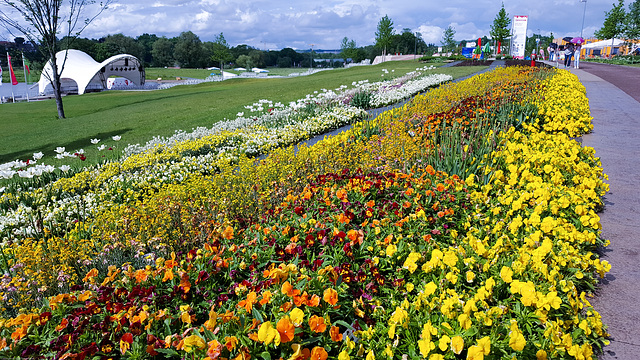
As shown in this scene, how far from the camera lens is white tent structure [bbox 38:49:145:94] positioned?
110ft

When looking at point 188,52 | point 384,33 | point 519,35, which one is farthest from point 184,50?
point 519,35

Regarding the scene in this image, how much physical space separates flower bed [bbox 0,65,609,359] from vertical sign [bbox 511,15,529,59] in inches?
1419

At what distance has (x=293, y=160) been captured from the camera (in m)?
5.25

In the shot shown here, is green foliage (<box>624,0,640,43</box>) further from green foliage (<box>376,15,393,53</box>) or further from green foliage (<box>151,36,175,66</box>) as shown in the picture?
green foliage (<box>151,36,175,66</box>)

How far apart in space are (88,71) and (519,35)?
3887 centimetres

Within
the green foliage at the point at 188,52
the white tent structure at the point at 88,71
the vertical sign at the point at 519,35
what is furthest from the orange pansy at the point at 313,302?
the green foliage at the point at 188,52

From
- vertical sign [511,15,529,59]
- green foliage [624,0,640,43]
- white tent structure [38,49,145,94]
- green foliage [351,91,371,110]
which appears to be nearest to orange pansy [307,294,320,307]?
green foliage [351,91,371,110]

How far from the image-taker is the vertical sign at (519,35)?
3456cm

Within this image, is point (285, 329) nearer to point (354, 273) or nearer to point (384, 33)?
point (354, 273)

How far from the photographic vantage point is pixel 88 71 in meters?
34.1

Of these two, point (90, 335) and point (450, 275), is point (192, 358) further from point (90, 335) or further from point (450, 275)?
point (450, 275)

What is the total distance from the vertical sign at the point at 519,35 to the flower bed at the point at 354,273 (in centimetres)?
3604

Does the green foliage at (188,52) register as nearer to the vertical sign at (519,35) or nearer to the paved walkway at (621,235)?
the vertical sign at (519,35)

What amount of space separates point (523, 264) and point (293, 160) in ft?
11.2
